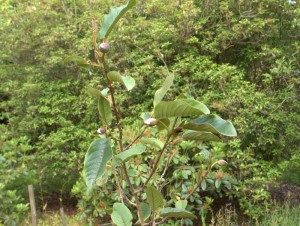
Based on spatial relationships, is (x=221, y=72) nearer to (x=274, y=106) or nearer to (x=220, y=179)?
(x=274, y=106)

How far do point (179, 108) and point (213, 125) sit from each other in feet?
0.47

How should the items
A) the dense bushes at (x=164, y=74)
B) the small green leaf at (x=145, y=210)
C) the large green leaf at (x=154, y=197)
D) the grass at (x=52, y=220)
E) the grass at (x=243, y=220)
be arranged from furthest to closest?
1. the grass at (x=52, y=220)
2. the dense bushes at (x=164, y=74)
3. the grass at (x=243, y=220)
4. the small green leaf at (x=145, y=210)
5. the large green leaf at (x=154, y=197)

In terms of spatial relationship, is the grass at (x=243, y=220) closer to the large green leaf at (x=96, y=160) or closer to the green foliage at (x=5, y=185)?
the green foliage at (x=5, y=185)


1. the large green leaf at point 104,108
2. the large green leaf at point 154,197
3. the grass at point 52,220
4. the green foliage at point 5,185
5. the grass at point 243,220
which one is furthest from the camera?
the grass at point 52,220

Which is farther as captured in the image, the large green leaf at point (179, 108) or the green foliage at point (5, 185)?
the green foliage at point (5, 185)

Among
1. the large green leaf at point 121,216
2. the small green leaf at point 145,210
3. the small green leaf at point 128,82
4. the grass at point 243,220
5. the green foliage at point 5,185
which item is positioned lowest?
the grass at point 243,220

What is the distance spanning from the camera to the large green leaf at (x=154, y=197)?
147 centimetres

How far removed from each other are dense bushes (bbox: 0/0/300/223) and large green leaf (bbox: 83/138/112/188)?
325 cm

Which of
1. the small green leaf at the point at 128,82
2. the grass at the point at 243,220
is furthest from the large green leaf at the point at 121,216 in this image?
the grass at the point at 243,220

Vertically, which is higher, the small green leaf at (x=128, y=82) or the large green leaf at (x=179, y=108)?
the small green leaf at (x=128, y=82)

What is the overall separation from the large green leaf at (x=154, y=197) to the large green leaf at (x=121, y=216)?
3.8 inches

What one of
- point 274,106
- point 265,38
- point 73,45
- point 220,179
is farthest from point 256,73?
point 73,45

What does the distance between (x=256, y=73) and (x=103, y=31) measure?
5022 millimetres

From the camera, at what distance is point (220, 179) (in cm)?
437
